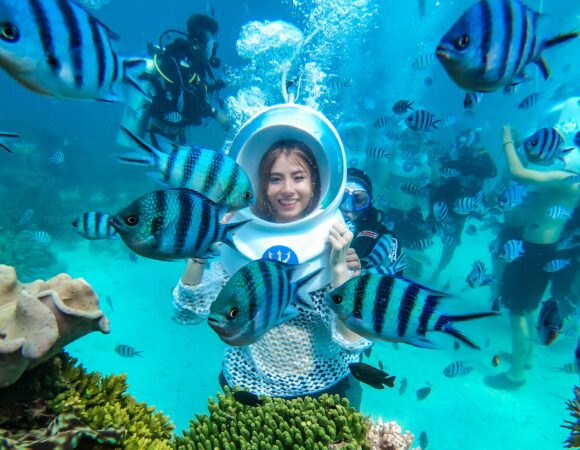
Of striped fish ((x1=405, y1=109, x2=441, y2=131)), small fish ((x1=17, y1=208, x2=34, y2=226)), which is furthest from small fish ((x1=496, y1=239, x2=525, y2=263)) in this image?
small fish ((x1=17, y1=208, x2=34, y2=226))

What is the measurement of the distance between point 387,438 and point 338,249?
58.9 inches

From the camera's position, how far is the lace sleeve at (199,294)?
319cm

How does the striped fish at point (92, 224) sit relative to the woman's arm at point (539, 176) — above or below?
below

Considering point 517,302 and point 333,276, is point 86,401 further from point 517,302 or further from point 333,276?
point 517,302

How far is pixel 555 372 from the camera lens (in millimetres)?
8516

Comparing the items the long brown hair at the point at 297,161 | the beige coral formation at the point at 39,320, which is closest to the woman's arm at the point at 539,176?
the long brown hair at the point at 297,161

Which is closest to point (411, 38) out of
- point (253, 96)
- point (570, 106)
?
point (253, 96)

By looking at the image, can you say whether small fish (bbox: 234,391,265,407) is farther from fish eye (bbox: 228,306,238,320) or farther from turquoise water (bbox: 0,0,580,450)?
turquoise water (bbox: 0,0,580,450)

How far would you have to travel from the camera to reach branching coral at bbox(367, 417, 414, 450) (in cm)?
271

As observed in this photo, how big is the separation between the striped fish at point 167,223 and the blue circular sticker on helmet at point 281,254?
1.22 m

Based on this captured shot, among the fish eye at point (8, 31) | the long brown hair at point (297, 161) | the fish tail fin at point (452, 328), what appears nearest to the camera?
Answer: the fish eye at point (8, 31)

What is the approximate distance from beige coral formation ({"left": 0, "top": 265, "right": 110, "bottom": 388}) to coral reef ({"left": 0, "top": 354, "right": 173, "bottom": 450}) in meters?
0.20

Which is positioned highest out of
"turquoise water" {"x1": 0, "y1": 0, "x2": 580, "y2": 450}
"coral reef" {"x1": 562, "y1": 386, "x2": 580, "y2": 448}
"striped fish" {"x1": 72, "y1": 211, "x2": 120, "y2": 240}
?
"striped fish" {"x1": 72, "y1": 211, "x2": 120, "y2": 240}

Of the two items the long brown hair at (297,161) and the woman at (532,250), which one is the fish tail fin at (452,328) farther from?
the woman at (532,250)
